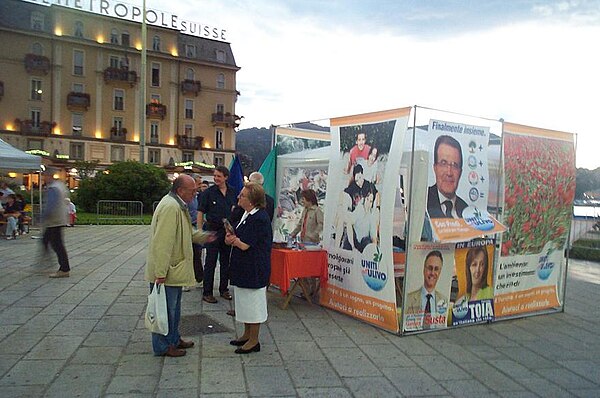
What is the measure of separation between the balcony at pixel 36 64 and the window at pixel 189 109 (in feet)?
45.9

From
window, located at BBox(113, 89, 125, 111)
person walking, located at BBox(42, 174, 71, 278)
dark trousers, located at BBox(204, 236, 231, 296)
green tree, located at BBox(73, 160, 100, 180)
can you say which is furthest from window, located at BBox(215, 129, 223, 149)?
dark trousers, located at BBox(204, 236, 231, 296)

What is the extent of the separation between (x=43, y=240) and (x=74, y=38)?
45.8 meters

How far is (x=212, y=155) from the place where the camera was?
53.7 m

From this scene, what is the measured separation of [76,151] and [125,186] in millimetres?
27169

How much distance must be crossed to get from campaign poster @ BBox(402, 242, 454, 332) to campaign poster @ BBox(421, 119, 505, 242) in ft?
0.97

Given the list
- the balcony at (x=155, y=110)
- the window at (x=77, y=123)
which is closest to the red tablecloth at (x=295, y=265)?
the window at (x=77, y=123)

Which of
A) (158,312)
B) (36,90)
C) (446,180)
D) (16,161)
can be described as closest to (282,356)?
(158,312)

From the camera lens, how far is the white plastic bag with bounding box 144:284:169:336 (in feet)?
13.7

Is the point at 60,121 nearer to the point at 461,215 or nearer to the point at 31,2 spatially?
the point at 31,2

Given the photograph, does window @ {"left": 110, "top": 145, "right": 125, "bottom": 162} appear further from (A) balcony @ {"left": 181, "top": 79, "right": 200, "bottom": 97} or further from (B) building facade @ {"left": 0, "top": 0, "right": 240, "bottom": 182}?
(A) balcony @ {"left": 181, "top": 79, "right": 200, "bottom": 97}

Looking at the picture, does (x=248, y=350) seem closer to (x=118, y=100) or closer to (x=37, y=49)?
(x=118, y=100)

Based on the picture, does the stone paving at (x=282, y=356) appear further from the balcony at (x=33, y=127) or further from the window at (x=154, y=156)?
the window at (x=154, y=156)

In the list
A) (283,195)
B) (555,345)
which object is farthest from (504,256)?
(283,195)

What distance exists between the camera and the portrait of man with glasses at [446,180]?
5434 mm
